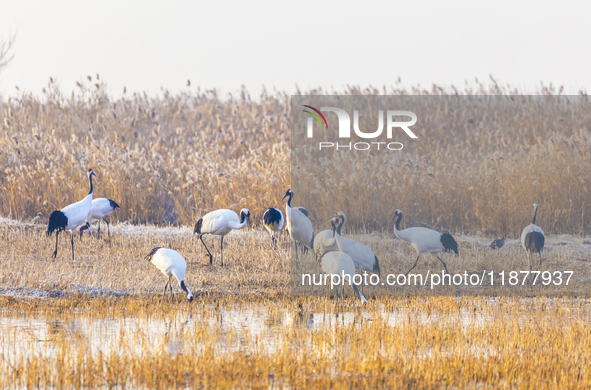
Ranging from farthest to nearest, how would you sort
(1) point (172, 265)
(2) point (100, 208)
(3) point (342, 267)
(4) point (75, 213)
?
(2) point (100, 208)
(4) point (75, 213)
(1) point (172, 265)
(3) point (342, 267)

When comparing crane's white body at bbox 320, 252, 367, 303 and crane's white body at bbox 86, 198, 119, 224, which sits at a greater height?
crane's white body at bbox 86, 198, 119, 224

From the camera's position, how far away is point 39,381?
561 cm

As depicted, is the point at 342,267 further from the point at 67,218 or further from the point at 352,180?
the point at 352,180

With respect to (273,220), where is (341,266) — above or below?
below

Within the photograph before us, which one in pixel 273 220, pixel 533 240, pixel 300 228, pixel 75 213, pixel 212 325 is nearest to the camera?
pixel 212 325

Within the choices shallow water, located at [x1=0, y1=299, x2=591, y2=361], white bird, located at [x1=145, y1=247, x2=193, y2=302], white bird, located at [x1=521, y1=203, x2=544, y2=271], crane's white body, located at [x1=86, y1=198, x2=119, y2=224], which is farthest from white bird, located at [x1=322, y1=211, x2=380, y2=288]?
crane's white body, located at [x1=86, y1=198, x2=119, y2=224]

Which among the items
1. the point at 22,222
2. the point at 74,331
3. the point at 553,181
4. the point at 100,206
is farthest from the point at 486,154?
the point at 74,331

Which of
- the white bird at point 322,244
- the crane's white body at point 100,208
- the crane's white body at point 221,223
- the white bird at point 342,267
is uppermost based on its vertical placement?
the crane's white body at point 100,208

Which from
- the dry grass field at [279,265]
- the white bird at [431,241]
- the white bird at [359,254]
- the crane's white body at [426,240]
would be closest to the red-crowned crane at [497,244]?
the dry grass field at [279,265]

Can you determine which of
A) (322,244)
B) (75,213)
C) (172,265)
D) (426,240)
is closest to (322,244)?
(322,244)

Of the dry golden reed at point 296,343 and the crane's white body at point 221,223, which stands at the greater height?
the crane's white body at point 221,223

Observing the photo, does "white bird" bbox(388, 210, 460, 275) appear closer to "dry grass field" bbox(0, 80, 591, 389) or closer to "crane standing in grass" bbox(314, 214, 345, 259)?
"dry grass field" bbox(0, 80, 591, 389)

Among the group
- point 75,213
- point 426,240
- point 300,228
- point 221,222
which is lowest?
point 426,240

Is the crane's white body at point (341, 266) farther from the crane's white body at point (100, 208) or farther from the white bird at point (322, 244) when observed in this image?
the crane's white body at point (100, 208)
